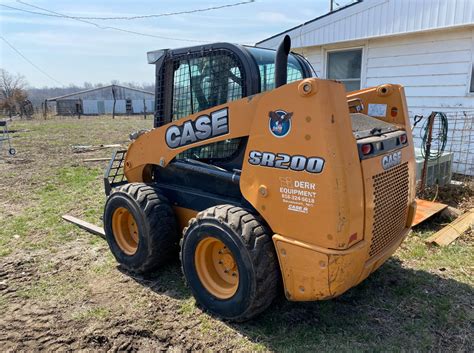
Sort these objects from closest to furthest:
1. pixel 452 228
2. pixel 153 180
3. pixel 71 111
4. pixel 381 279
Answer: pixel 381 279 < pixel 153 180 < pixel 452 228 < pixel 71 111

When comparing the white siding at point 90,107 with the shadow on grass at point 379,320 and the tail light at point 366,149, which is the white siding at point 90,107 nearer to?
the shadow on grass at point 379,320

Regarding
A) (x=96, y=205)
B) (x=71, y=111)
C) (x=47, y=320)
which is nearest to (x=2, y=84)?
(x=71, y=111)

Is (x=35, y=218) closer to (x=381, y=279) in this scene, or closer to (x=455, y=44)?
(x=381, y=279)

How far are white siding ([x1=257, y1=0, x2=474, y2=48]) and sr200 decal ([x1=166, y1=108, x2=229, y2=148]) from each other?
5.92 m

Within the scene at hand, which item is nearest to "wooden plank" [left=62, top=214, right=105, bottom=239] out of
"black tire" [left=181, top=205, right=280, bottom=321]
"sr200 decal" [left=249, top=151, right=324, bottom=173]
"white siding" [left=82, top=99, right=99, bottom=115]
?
"black tire" [left=181, top=205, right=280, bottom=321]

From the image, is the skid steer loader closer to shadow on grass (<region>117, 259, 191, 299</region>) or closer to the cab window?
the cab window

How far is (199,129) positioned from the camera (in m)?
3.47

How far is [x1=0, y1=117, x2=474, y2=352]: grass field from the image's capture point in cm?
304

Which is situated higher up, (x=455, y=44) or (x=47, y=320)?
(x=455, y=44)

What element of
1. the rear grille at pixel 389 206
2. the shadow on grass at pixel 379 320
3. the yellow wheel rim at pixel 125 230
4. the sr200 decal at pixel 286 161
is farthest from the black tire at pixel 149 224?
the rear grille at pixel 389 206

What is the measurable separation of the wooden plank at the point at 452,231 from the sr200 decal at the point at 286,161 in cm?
279

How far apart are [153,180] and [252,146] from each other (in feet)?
5.98

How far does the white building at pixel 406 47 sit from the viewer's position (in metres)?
7.25

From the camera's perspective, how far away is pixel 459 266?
13.6 ft
